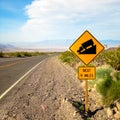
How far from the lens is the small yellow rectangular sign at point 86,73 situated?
29.0ft

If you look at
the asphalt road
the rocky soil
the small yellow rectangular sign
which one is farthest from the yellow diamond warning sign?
the asphalt road

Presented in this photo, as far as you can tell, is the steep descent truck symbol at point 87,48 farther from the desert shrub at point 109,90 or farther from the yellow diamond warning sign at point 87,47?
the desert shrub at point 109,90

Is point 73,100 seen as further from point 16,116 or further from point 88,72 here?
point 16,116

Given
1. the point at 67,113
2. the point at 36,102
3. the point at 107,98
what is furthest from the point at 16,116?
the point at 107,98

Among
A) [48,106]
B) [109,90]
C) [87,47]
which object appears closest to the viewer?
[87,47]

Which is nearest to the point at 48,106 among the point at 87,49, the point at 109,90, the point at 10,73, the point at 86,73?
the point at 86,73

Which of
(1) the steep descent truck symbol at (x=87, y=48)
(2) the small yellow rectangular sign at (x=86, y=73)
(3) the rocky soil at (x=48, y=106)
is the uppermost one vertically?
(1) the steep descent truck symbol at (x=87, y=48)

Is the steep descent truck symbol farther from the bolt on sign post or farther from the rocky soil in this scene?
the rocky soil

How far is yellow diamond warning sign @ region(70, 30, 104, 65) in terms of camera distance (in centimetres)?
880

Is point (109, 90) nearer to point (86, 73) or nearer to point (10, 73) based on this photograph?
point (86, 73)

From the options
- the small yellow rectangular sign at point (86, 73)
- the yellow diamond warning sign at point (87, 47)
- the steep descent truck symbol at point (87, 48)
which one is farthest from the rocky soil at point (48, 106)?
the steep descent truck symbol at point (87, 48)

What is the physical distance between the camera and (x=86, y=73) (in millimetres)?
8867

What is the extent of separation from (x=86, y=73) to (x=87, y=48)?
0.71 metres

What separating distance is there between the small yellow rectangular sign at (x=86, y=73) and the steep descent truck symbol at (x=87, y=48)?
0.47 metres
